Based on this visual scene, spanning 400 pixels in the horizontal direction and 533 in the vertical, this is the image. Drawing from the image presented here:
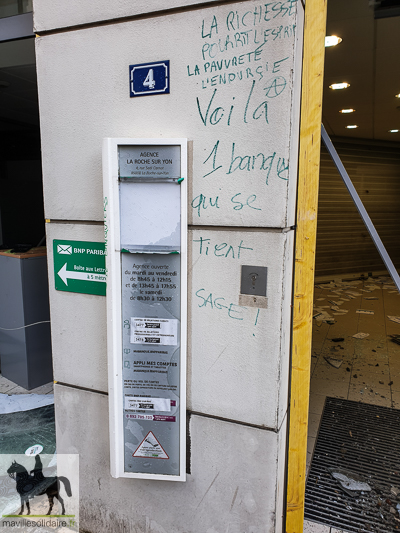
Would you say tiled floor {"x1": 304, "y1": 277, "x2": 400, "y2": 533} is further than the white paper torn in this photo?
No

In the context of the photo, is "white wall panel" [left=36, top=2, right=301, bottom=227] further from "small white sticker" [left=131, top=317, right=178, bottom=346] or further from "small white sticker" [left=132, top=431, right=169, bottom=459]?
"small white sticker" [left=132, top=431, right=169, bottom=459]

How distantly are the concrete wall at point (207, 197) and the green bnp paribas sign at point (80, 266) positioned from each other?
0.06 meters

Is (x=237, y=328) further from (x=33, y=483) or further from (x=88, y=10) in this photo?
(x=33, y=483)

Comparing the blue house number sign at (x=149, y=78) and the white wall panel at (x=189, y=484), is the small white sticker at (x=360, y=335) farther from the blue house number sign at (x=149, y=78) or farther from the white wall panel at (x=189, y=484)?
the blue house number sign at (x=149, y=78)

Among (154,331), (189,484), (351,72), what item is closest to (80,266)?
(154,331)

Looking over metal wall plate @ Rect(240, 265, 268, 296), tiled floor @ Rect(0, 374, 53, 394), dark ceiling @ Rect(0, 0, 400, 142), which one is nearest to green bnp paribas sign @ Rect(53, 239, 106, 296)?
metal wall plate @ Rect(240, 265, 268, 296)

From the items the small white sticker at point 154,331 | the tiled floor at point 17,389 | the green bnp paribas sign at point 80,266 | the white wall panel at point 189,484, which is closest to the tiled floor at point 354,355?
the white wall panel at point 189,484

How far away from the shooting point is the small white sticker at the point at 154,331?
2143 mm

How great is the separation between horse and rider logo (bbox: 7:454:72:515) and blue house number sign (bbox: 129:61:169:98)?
2.67 metres

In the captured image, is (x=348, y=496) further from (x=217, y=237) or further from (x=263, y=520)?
(x=217, y=237)

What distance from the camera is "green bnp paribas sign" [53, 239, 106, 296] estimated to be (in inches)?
90.9

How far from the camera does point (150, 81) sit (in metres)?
2.04

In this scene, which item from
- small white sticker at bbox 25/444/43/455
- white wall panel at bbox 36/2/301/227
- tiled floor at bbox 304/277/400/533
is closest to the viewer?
white wall panel at bbox 36/2/301/227

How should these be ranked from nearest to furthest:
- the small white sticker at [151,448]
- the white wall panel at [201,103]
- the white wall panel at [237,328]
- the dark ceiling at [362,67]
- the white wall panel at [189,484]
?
the white wall panel at [201,103] → the white wall panel at [237,328] → the white wall panel at [189,484] → the small white sticker at [151,448] → the dark ceiling at [362,67]
